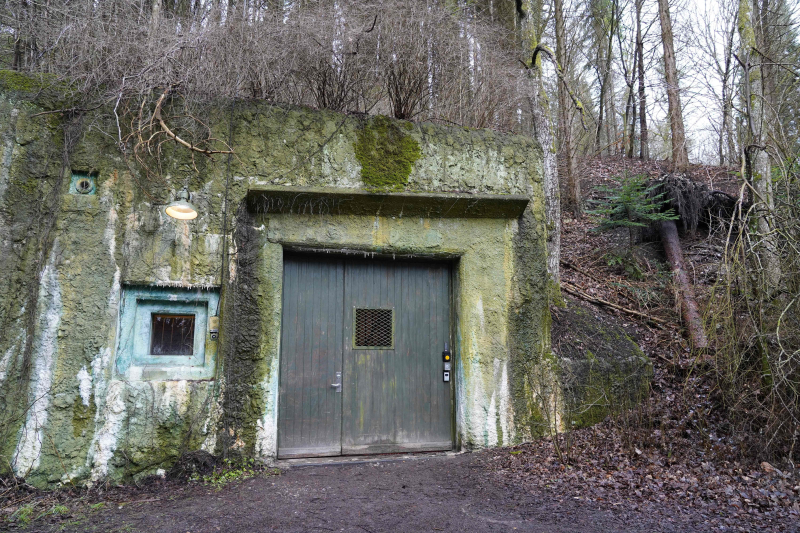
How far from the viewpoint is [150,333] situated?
17.0 ft

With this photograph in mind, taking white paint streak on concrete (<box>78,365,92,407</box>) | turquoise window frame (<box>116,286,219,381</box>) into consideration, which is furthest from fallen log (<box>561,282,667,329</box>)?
white paint streak on concrete (<box>78,365,92,407</box>)

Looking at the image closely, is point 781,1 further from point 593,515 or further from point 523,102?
point 593,515

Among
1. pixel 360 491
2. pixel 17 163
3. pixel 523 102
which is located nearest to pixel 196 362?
pixel 360 491

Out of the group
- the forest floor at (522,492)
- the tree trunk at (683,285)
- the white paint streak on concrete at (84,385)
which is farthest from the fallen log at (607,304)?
the white paint streak on concrete at (84,385)

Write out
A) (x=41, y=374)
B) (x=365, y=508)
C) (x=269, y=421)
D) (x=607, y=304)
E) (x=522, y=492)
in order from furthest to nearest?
1. (x=607, y=304)
2. (x=269, y=421)
3. (x=41, y=374)
4. (x=522, y=492)
5. (x=365, y=508)

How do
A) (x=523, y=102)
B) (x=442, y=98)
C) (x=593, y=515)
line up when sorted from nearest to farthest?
(x=593, y=515)
(x=442, y=98)
(x=523, y=102)

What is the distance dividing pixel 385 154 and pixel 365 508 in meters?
3.63

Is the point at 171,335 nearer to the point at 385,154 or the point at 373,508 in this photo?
the point at 373,508

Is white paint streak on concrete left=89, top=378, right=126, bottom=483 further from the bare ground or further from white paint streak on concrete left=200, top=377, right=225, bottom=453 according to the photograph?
white paint streak on concrete left=200, top=377, right=225, bottom=453

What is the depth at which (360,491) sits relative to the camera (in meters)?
4.63

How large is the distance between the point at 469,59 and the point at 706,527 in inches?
230

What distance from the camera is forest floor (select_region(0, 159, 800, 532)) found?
3.92 meters

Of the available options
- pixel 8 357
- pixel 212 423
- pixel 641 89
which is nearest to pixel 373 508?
pixel 212 423

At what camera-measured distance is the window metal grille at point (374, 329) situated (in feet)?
19.5
